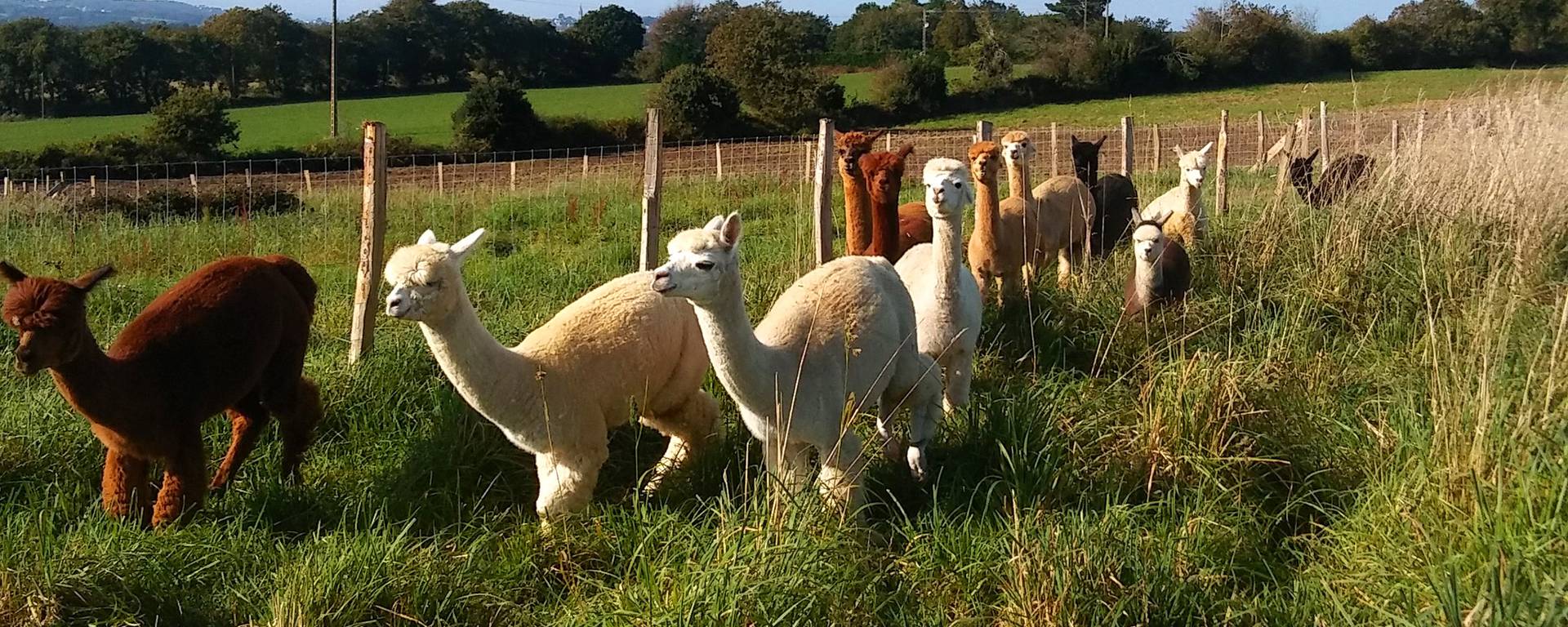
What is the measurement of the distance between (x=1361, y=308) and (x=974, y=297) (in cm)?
276

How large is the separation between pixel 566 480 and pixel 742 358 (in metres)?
1.01

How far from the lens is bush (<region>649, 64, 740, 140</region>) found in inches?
1496

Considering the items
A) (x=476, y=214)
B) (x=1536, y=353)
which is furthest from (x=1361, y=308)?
(x=476, y=214)

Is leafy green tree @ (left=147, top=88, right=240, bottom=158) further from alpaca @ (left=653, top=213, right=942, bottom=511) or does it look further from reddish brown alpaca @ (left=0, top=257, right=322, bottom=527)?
alpaca @ (left=653, top=213, right=942, bottom=511)

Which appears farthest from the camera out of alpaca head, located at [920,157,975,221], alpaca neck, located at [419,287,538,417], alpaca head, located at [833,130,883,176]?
alpaca head, located at [833,130,883,176]

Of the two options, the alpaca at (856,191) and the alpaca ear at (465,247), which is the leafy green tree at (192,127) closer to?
the alpaca at (856,191)

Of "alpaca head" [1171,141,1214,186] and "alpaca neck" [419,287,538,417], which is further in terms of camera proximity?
"alpaca head" [1171,141,1214,186]

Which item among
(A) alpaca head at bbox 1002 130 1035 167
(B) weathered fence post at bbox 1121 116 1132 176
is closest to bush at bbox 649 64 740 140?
(B) weathered fence post at bbox 1121 116 1132 176

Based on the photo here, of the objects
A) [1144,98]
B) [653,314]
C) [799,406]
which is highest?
[1144,98]

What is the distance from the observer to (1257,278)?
7.50 m

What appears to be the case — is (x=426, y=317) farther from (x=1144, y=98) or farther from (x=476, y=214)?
(x=1144, y=98)

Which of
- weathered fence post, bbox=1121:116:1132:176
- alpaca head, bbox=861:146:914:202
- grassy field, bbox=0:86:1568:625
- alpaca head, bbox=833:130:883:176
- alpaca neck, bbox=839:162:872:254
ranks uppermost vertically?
weathered fence post, bbox=1121:116:1132:176

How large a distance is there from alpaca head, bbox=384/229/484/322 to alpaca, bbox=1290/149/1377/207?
21.3 ft

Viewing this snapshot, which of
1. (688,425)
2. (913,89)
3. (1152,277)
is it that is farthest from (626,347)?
(913,89)
